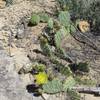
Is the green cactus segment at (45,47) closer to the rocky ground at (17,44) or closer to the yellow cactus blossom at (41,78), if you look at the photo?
the rocky ground at (17,44)

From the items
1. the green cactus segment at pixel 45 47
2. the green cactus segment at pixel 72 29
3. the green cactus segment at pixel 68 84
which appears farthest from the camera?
the green cactus segment at pixel 72 29

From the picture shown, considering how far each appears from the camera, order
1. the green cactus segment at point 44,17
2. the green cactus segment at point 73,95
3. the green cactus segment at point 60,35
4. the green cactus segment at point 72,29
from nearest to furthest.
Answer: the green cactus segment at point 73,95 < the green cactus segment at point 60,35 < the green cactus segment at point 72,29 < the green cactus segment at point 44,17

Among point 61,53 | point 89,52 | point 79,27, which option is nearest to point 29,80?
point 61,53

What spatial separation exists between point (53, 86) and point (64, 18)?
164 centimetres

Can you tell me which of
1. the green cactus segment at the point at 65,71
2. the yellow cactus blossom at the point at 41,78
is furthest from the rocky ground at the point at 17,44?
the green cactus segment at the point at 65,71

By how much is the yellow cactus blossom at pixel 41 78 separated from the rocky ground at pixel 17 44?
0.19 metres

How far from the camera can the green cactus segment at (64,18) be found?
6160 millimetres

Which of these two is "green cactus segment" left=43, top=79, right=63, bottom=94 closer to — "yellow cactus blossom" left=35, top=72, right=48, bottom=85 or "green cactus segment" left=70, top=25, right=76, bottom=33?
"yellow cactus blossom" left=35, top=72, right=48, bottom=85

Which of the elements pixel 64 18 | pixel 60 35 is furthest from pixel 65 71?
pixel 64 18

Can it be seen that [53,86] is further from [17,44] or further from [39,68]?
[17,44]

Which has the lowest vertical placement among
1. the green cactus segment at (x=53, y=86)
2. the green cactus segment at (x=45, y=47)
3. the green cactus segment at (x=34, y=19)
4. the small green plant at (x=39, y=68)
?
the green cactus segment at (x=53, y=86)

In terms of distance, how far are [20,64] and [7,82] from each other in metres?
0.43

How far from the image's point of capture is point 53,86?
16.1 feet

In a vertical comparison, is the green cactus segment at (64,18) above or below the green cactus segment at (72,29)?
above
